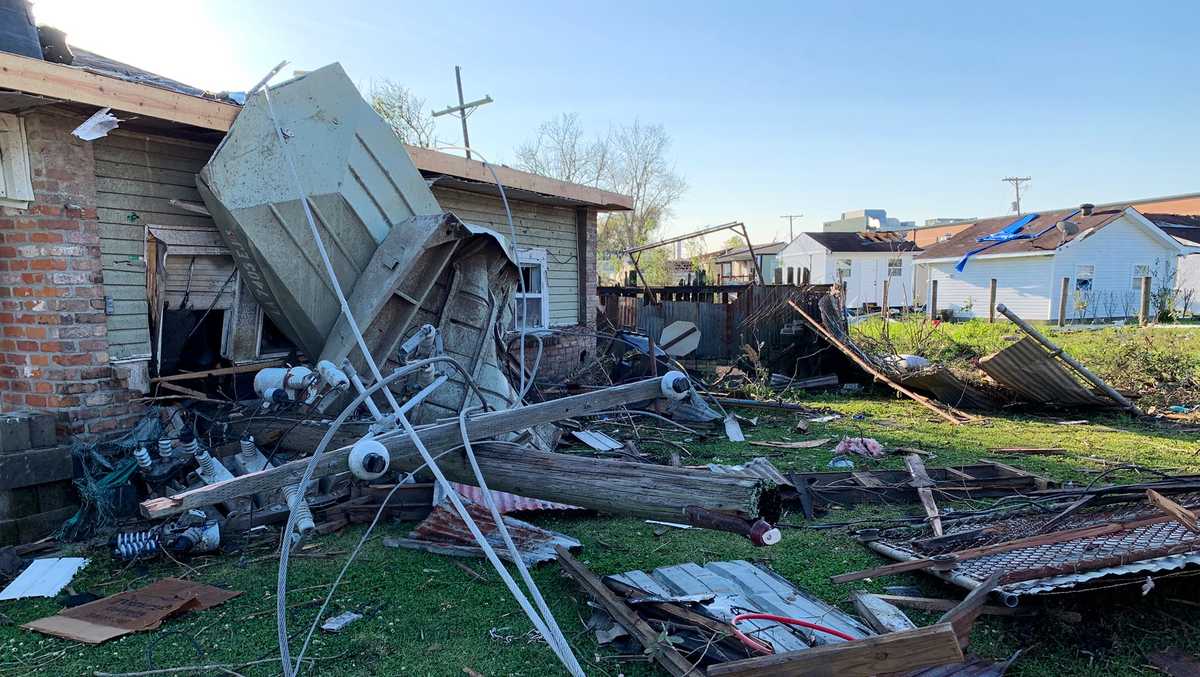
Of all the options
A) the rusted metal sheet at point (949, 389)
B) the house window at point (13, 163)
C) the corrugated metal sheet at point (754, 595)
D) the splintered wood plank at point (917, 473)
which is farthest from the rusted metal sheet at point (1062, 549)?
the house window at point (13, 163)

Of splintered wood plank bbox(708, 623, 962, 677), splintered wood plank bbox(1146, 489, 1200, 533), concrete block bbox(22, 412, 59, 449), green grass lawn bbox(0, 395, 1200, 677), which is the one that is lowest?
green grass lawn bbox(0, 395, 1200, 677)

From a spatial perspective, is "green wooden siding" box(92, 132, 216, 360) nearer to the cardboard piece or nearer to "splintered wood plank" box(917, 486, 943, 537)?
the cardboard piece

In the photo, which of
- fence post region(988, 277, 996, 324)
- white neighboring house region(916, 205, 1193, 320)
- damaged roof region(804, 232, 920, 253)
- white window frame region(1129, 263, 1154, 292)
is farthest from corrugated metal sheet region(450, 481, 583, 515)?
damaged roof region(804, 232, 920, 253)

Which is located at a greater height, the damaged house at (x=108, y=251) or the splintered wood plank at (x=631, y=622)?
the damaged house at (x=108, y=251)

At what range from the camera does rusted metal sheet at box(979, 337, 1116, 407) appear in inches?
360

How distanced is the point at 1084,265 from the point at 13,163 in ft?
113

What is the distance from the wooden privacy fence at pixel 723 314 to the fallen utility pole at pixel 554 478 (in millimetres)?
9701

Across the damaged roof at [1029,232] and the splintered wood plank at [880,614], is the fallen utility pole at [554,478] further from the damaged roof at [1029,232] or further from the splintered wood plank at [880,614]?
the damaged roof at [1029,232]

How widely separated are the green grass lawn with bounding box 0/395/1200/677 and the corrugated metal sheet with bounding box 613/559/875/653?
310 millimetres

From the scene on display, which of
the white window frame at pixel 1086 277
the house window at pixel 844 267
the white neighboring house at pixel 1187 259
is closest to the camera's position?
the white window frame at pixel 1086 277

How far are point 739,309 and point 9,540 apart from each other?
12327 millimetres

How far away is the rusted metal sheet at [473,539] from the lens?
4.88 metres

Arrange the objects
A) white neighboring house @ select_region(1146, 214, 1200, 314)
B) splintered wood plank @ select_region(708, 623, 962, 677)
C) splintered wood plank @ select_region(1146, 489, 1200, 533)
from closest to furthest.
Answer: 1. splintered wood plank @ select_region(708, 623, 962, 677)
2. splintered wood plank @ select_region(1146, 489, 1200, 533)
3. white neighboring house @ select_region(1146, 214, 1200, 314)

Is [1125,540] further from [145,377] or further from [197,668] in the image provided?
[145,377]
